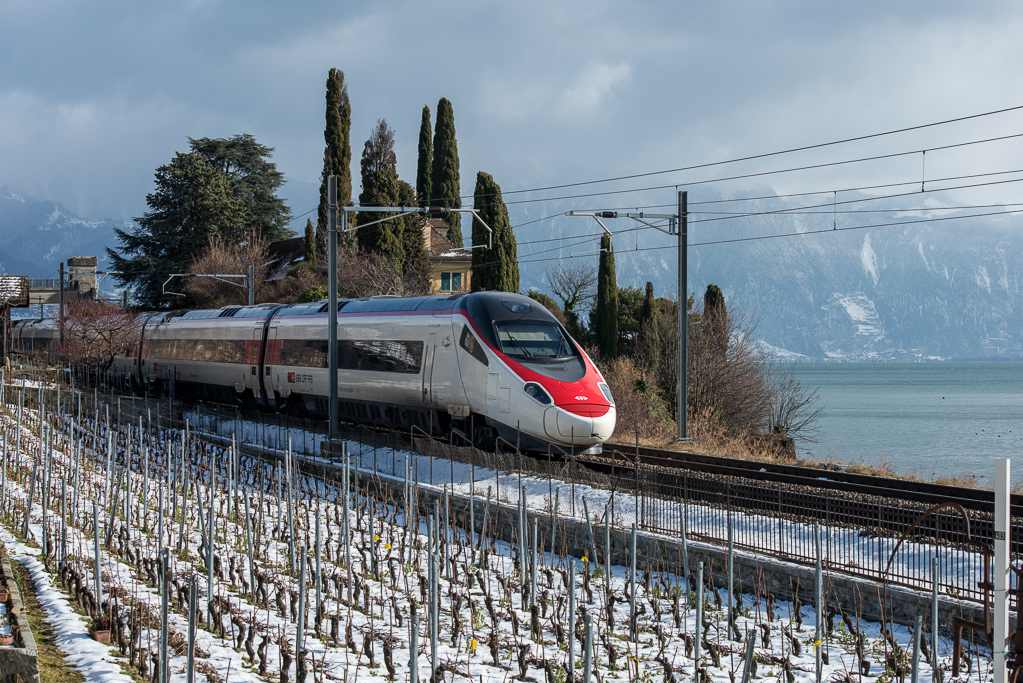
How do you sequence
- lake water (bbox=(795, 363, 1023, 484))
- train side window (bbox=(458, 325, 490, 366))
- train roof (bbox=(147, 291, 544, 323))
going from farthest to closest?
lake water (bbox=(795, 363, 1023, 484))
train roof (bbox=(147, 291, 544, 323))
train side window (bbox=(458, 325, 490, 366))

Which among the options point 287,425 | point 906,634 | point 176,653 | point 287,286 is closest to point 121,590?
point 176,653

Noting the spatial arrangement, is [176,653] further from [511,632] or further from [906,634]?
[906,634]

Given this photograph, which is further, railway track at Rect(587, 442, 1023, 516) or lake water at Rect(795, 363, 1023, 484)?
lake water at Rect(795, 363, 1023, 484)

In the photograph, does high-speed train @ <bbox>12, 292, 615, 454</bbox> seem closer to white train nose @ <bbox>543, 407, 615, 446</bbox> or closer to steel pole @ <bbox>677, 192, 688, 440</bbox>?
white train nose @ <bbox>543, 407, 615, 446</bbox>

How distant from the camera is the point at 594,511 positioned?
45.8 feet

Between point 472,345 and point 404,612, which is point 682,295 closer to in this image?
point 472,345

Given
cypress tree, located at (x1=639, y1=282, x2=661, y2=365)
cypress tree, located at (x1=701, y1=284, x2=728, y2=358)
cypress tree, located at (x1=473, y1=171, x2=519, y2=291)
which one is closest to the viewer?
cypress tree, located at (x1=701, y1=284, x2=728, y2=358)

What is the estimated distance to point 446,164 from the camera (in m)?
69.1

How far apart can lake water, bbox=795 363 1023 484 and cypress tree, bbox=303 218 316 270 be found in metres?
29.2

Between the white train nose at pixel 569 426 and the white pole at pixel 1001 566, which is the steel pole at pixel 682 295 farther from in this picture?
the white pole at pixel 1001 566

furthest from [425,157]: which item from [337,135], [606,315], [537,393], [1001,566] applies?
[1001,566]

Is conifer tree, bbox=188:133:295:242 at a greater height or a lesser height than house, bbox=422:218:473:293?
greater

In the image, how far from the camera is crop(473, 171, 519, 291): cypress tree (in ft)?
140

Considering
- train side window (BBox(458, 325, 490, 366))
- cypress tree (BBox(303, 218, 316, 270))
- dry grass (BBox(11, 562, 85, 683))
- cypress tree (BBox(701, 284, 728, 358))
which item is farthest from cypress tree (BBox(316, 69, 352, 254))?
dry grass (BBox(11, 562, 85, 683))
